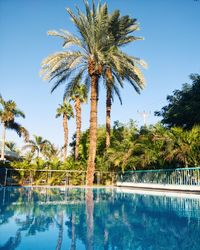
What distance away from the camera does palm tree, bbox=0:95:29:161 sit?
29.7 m

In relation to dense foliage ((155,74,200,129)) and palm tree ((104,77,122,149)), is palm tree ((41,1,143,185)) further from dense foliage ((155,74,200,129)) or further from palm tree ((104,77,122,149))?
dense foliage ((155,74,200,129))

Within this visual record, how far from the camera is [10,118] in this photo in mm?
29859

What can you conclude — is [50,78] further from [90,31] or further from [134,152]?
[134,152]

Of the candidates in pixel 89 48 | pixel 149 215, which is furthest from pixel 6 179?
pixel 149 215

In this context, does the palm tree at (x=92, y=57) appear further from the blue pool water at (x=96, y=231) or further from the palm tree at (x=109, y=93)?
the blue pool water at (x=96, y=231)

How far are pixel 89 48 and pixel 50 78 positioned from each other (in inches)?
147

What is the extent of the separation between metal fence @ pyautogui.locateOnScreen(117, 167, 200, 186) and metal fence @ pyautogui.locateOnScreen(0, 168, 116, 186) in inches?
92.8

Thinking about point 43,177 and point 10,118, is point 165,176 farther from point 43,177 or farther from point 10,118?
point 10,118

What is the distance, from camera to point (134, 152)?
812 inches

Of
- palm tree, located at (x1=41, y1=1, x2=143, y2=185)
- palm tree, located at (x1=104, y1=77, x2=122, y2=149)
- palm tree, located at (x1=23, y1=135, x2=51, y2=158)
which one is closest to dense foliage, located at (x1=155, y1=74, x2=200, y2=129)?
palm tree, located at (x1=41, y1=1, x2=143, y2=185)

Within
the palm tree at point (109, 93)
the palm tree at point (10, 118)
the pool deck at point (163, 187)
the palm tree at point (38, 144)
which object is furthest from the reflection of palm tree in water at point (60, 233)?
the palm tree at point (38, 144)

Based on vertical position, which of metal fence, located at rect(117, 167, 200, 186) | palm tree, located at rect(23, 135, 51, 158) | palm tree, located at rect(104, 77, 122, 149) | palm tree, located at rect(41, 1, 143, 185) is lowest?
metal fence, located at rect(117, 167, 200, 186)

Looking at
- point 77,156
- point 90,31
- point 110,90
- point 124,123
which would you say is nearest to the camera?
point 90,31

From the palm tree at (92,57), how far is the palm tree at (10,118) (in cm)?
1059
